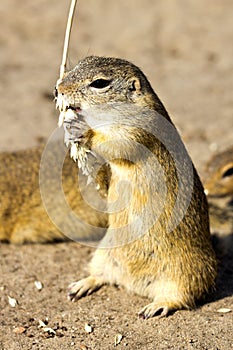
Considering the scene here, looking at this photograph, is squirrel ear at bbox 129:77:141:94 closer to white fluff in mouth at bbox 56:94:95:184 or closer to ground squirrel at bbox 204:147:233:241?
white fluff in mouth at bbox 56:94:95:184

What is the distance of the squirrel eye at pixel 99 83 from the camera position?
4020 mm

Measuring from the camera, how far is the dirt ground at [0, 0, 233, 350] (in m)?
4.27

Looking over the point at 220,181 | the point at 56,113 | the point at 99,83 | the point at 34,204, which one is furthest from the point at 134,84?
→ the point at 56,113

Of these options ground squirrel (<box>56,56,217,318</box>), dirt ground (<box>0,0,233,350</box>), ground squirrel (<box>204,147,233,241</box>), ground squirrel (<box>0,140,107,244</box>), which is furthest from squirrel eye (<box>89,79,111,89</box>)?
ground squirrel (<box>204,147,233,241</box>)

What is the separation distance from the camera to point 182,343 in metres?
4.10

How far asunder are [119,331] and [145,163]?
41.4 inches

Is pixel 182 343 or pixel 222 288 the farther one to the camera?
pixel 222 288

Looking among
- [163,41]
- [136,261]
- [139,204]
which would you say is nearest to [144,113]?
[139,204]

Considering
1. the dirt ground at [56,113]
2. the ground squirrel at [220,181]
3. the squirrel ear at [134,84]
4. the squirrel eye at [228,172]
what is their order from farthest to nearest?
the squirrel eye at [228,172] → the ground squirrel at [220,181] → the dirt ground at [56,113] → the squirrel ear at [134,84]

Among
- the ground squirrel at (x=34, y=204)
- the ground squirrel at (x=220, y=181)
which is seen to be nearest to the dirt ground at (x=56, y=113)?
the ground squirrel at (x=34, y=204)

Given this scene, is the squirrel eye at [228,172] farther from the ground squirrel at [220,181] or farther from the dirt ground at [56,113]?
the dirt ground at [56,113]

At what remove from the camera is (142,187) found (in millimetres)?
4211

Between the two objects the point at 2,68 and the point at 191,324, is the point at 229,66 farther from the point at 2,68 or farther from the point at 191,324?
the point at 191,324

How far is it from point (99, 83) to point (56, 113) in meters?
4.11
